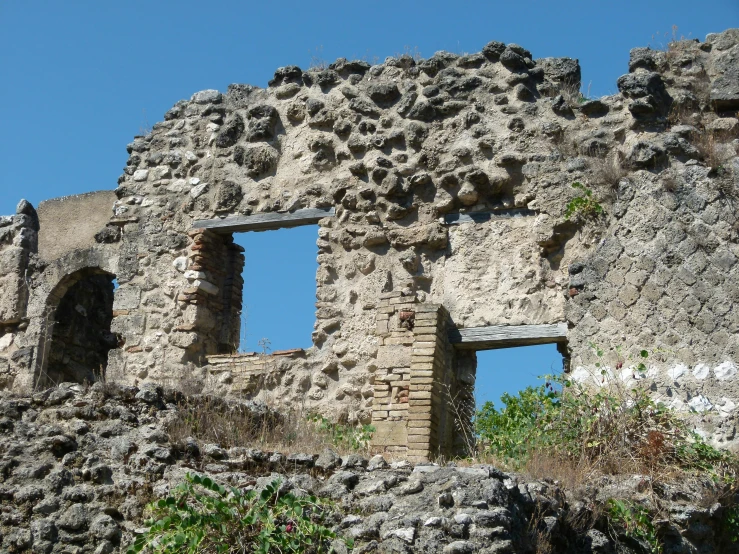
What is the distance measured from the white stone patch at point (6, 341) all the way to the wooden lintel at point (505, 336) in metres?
5.49

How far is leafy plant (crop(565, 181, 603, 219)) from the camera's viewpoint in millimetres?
10820

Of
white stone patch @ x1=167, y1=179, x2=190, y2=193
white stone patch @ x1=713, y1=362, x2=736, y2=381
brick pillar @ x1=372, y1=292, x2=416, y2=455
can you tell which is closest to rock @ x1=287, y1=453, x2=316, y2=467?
brick pillar @ x1=372, y1=292, x2=416, y2=455

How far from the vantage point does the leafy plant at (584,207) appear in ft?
35.5

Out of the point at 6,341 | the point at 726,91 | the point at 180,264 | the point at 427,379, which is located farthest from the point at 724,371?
the point at 6,341

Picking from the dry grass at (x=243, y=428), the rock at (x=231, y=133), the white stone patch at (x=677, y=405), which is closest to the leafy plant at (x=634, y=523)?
the white stone patch at (x=677, y=405)

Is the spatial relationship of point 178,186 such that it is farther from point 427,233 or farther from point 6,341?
point 427,233

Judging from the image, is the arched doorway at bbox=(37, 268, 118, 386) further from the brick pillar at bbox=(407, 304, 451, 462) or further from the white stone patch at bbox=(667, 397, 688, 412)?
the white stone patch at bbox=(667, 397, 688, 412)

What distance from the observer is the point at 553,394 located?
32.3 feet

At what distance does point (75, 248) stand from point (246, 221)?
7.78 feet

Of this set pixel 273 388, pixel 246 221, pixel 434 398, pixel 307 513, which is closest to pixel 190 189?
pixel 246 221

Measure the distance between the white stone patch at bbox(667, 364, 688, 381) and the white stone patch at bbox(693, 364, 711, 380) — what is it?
8 cm

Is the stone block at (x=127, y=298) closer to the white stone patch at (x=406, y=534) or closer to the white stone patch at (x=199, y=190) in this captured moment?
the white stone patch at (x=199, y=190)

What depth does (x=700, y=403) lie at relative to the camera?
9570mm

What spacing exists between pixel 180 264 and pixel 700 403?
574 cm
